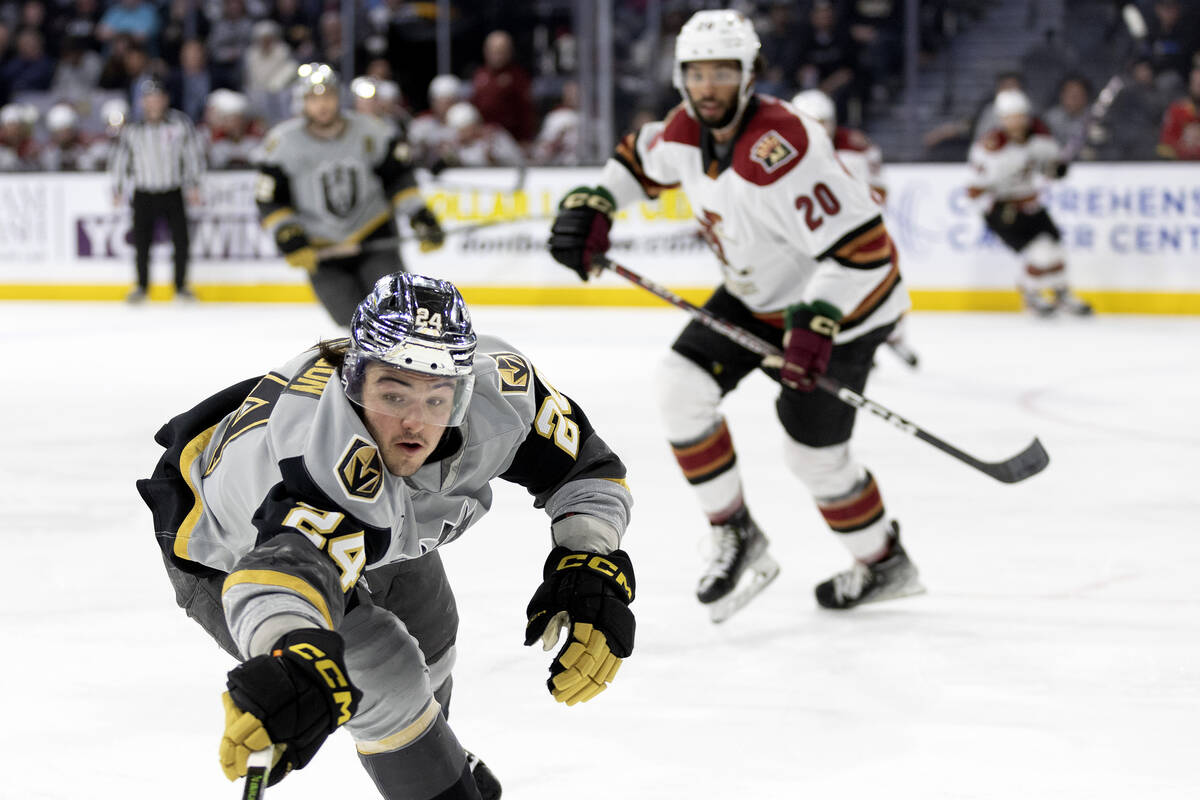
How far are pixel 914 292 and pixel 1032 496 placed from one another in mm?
4866

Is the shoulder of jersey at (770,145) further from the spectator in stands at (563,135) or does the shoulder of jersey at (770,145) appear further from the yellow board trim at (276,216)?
the spectator in stands at (563,135)

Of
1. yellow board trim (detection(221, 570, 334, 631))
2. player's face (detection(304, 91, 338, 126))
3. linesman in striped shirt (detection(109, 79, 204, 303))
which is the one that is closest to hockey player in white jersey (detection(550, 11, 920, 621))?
yellow board trim (detection(221, 570, 334, 631))

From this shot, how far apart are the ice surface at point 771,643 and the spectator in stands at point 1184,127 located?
10.6ft

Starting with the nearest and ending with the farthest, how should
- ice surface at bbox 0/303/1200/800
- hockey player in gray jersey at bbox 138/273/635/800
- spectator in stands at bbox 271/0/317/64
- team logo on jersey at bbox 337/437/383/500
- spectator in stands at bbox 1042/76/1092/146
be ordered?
1. hockey player in gray jersey at bbox 138/273/635/800
2. team logo on jersey at bbox 337/437/383/500
3. ice surface at bbox 0/303/1200/800
4. spectator in stands at bbox 1042/76/1092/146
5. spectator in stands at bbox 271/0/317/64

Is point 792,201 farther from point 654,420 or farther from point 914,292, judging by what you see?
point 914,292

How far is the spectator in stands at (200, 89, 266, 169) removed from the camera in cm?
1064

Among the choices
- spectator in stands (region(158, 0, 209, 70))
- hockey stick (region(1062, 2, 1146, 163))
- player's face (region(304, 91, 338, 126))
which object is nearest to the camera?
player's face (region(304, 91, 338, 126))

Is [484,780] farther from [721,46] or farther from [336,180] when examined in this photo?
[336,180]

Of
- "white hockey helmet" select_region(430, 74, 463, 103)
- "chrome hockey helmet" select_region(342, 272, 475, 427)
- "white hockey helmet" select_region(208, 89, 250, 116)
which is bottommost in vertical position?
"chrome hockey helmet" select_region(342, 272, 475, 427)

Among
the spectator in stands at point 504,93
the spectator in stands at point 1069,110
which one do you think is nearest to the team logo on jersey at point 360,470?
the spectator in stands at point 1069,110

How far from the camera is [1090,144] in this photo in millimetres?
9008

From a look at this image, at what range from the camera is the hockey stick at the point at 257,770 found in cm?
145

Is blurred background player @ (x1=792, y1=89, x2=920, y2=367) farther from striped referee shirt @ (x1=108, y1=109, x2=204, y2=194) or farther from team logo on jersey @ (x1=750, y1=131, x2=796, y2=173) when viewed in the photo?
striped referee shirt @ (x1=108, y1=109, x2=204, y2=194)

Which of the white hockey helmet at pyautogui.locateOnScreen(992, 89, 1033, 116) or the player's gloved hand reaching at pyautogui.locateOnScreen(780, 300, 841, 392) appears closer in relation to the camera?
the player's gloved hand reaching at pyautogui.locateOnScreen(780, 300, 841, 392)
